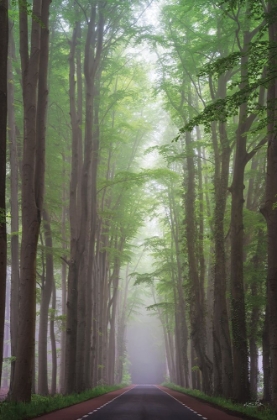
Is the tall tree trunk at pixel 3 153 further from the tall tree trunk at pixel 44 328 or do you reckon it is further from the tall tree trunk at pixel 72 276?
the tall tree trunk at pixel 44 328

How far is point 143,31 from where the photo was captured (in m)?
21.3

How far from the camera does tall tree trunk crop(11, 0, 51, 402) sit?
40.3ft

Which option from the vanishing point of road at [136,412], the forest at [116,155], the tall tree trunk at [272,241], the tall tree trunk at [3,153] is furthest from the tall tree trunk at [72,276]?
the tall tree trunk at [3,153]

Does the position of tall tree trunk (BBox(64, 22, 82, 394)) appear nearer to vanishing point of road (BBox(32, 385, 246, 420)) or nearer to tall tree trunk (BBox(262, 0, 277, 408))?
vanishing point of road (BBox(32, 385, 246, 420))

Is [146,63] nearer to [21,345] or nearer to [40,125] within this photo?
[40,125]

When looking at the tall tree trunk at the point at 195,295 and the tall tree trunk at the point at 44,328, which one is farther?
the tall tree trunk at the point at 195,295

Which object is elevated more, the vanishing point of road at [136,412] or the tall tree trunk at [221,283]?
the tall tree trunk at [221,283]

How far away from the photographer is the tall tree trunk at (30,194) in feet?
40.3

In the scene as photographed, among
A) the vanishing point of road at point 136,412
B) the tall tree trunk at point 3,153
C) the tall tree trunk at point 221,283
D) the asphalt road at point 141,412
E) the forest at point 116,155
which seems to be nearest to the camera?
the tall tree trunk at point 3,153

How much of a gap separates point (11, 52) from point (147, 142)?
15539 mm

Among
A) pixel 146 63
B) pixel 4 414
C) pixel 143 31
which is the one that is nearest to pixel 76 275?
pixel 4 414

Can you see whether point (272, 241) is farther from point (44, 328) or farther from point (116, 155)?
point (116, 155)

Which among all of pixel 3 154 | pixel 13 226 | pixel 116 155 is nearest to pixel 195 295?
pixel 13 226

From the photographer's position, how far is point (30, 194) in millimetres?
12953
